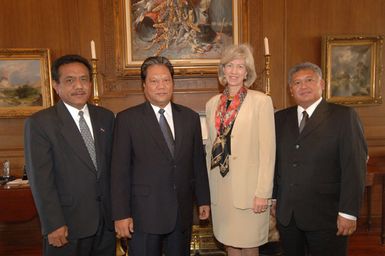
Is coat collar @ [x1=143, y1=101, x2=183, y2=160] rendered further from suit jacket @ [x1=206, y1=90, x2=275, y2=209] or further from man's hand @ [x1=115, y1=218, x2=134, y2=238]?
man's hand @ [x1=115, y1=218, x2=134, y2=238]

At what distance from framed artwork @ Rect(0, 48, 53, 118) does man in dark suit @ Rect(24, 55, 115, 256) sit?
192 cm

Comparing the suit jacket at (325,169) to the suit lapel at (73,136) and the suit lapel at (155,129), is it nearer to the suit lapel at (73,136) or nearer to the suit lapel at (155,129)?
the suit lapel at (155,129)

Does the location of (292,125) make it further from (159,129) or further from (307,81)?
(159,129)

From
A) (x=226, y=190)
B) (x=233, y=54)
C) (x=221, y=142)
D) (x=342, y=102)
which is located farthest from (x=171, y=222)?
(x=342, y=102)

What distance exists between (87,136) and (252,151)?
1.03 metres

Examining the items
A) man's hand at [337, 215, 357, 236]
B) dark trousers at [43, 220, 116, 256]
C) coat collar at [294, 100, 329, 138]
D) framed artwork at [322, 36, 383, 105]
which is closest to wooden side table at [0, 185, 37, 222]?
dark trousers at [43, 220, 116, 256]

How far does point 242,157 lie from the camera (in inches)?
83.3

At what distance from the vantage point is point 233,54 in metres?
2.16

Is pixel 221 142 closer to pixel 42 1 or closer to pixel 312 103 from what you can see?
pixel 312 103

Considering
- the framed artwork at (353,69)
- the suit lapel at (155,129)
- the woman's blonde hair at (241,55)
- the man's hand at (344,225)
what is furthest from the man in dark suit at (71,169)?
the framed artwork at (353,69)

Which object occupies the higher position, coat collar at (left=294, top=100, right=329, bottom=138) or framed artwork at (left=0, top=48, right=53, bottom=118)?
framed artwork at (left=0, top=48, right=53, bottom=118)

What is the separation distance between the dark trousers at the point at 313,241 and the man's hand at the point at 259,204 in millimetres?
195

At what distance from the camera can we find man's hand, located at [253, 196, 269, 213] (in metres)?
2.10

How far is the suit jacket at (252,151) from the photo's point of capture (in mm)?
2096
